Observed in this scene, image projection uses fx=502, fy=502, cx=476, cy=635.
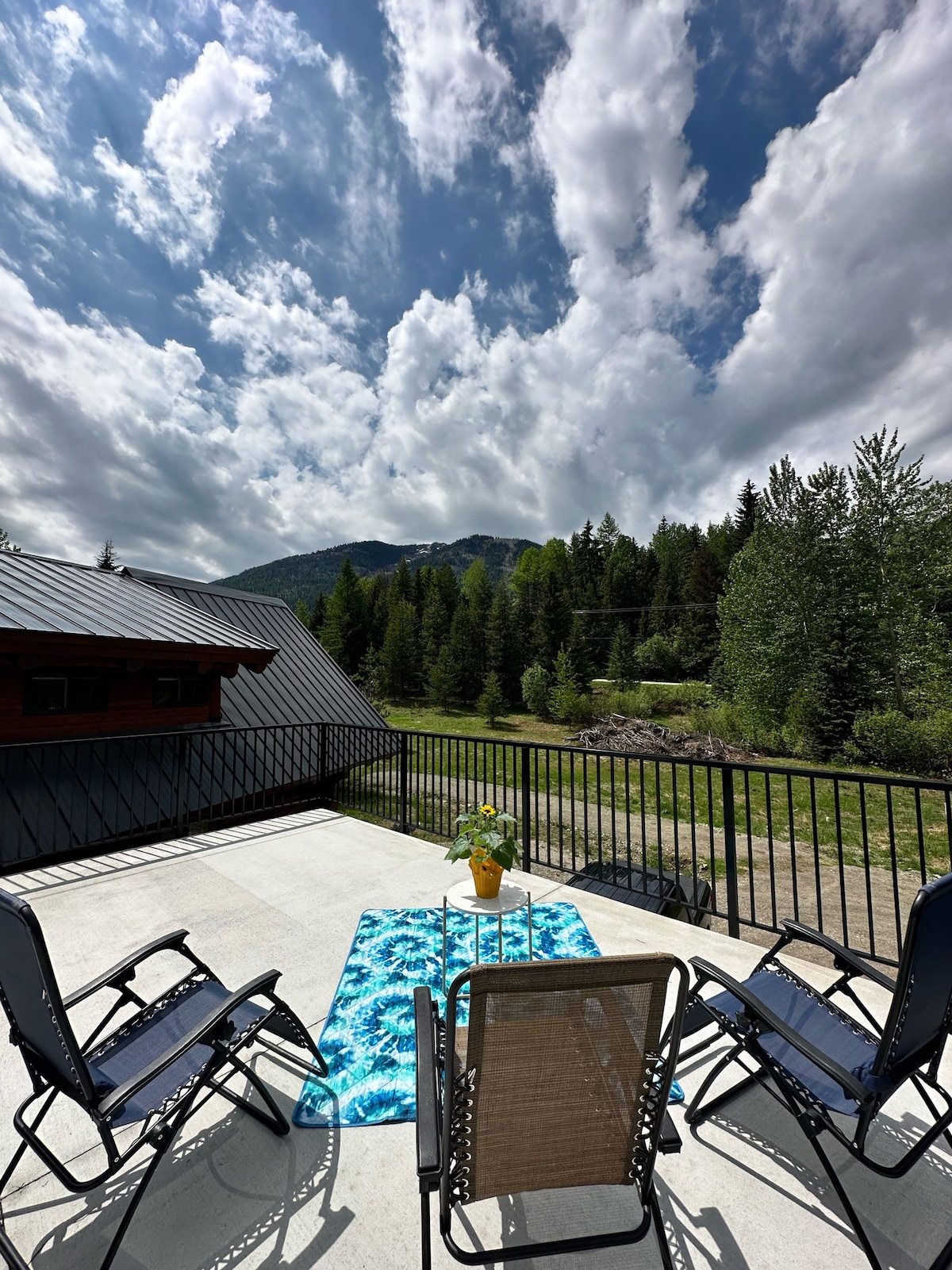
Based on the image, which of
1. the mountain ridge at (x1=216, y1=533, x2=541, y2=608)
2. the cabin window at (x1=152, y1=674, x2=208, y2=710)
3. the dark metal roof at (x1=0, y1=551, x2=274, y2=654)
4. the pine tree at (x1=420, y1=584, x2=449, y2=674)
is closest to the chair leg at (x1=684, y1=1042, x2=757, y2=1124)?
the dark metal roof at (x1=0, y1=551, x2=274, y2=654)

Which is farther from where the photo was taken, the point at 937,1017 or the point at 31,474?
the point at 31,474

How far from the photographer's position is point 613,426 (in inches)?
460

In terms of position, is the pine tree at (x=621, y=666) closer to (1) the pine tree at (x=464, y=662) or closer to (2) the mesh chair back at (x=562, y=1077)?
(1) the pine tree at (x=464, y=662)

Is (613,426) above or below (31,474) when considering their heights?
below

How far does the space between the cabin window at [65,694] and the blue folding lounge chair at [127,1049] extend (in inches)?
235

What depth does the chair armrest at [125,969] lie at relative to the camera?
1.61 metres

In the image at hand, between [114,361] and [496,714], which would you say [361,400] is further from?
[496,714]

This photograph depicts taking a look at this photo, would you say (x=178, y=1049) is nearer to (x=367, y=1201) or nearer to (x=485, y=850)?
(x=367, y=1201)

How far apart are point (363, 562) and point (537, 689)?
136382 millimetres

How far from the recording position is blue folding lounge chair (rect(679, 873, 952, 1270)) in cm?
129

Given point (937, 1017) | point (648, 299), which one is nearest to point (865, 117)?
point (648, 299)

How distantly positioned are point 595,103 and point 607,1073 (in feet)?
27.0

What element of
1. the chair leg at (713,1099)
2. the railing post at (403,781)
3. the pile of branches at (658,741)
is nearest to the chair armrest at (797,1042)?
the chair leg at (713,1099)

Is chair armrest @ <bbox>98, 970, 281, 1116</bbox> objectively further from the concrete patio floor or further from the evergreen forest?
the evergreen forest
